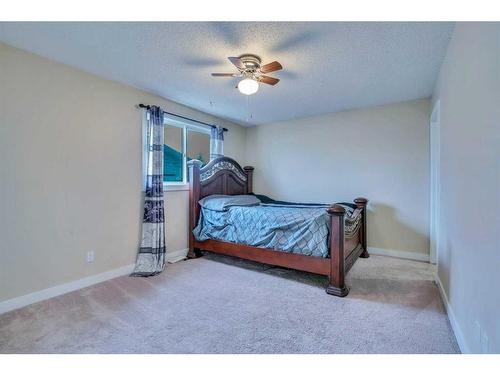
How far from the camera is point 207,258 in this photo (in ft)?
12.0

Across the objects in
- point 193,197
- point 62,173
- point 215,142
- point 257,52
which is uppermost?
point 257,52

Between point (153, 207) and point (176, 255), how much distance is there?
0.92 metres

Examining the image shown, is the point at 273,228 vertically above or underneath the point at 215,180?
underneath

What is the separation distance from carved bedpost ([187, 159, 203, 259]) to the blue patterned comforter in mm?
97

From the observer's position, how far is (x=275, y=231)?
289cm

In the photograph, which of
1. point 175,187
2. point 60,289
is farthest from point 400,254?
point 60,289

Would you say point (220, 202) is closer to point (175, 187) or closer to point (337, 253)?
point (175, 187)

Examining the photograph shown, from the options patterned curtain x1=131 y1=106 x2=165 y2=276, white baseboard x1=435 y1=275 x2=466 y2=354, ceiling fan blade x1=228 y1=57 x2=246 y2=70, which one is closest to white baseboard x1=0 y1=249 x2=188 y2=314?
patterned curtain x1=131 y1=106 x2=165 y2=276

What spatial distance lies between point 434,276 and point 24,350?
386 centimetres

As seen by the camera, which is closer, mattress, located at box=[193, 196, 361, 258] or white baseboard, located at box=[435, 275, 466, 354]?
white baseboard, located at box=[435, 275, 466, 354]

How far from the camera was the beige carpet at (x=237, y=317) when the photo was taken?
1.68 meters

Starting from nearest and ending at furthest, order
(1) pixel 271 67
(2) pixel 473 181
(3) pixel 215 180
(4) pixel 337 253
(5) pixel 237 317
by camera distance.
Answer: (2) pixel 473 181 → (5) pixel 237 317 → (1) pixel 271 67 → (4) pixel 337 253 → (3) pixel 215 180

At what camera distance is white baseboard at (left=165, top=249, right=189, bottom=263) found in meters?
3.53

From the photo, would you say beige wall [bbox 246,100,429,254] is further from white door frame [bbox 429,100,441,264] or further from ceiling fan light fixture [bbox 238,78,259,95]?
ceiling fan light fixture [bbox 238,78,259,95]
